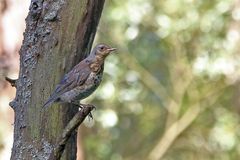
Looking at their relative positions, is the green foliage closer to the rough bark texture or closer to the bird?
the bird

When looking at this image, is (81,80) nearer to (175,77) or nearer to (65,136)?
(65,136)

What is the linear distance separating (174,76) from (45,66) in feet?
27.3

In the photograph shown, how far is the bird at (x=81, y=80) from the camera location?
12.2 feet

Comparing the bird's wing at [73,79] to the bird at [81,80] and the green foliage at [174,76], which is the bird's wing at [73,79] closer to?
the bird at [81,80]

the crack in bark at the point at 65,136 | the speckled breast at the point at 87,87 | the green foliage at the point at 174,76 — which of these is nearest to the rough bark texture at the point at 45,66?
the speckled breast at the point at 87,87

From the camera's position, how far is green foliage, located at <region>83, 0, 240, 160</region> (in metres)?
11.4

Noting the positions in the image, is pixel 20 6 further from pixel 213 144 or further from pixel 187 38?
pixel 213 144

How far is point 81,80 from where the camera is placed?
4078mm

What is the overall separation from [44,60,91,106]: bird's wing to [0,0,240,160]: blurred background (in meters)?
6.04

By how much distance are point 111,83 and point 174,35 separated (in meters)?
1.61

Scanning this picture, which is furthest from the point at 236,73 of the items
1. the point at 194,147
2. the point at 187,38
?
the point at 194,147

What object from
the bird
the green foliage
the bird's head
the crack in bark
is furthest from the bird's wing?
the green foliage

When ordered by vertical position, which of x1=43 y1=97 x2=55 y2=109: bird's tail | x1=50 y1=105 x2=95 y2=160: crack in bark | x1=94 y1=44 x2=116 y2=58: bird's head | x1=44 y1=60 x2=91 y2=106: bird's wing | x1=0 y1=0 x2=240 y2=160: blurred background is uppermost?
x1=0 y1=0 x2=240 y2=160: blurred background

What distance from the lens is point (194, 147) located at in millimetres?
12594
